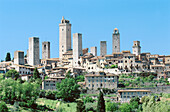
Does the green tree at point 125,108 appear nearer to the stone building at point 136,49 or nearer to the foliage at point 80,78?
the foliage at point 80,78

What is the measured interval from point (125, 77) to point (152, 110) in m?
30.6

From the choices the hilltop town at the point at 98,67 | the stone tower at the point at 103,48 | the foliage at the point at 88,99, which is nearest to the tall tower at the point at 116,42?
the hilltop town at the point at 98,67

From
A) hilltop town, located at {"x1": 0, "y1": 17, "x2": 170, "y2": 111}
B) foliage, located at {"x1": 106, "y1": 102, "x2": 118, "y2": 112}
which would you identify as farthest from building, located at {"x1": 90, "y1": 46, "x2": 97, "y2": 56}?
foliage, located at {"x1": 106, "y1": 102, "x2": 118, "y2": 112}

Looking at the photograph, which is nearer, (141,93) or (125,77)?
(141,93)

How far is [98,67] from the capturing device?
82000 millimetres

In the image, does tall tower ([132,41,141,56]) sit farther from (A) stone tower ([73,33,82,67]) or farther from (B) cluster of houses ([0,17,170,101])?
(A) stone tower ([73,33,82,67])

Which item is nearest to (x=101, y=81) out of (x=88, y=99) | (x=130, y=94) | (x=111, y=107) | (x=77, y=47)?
(x=130, y=94)

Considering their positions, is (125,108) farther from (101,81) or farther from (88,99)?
(101,81)

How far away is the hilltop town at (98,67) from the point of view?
71.2m

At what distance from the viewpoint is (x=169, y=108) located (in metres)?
46.8

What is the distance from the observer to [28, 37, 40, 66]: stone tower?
9076 cm

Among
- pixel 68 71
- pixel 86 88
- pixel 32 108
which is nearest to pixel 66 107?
pixel 32 108

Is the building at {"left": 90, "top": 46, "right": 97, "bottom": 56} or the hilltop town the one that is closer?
the hilltop town

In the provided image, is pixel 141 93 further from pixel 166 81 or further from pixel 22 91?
pixel 22 91
